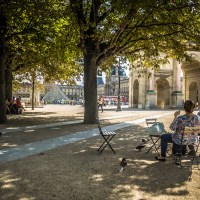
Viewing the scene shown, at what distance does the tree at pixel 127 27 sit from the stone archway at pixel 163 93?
31.2 m

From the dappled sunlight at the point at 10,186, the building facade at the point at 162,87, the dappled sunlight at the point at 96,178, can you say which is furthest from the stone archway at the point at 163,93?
the dappled sunlight at the point at 10,186

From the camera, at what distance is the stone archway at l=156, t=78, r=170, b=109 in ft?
165

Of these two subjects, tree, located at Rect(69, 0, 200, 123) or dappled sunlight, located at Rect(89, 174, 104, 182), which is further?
tree, located at Rect(69, 0, 200, 123)

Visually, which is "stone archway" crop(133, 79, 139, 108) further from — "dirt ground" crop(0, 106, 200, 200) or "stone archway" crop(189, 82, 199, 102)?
"dirt ground" crop(0, 106, 200, 200)

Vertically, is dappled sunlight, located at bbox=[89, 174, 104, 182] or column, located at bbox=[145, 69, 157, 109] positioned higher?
column, located at bbox=[145, 69, 157, 109]

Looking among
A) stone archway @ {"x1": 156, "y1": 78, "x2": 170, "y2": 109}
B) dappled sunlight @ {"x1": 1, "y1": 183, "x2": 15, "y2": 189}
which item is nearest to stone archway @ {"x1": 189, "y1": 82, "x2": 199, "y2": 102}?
stone archway @ {"x1": 156, "y1": 78, "x2": 170, "y2": 109}

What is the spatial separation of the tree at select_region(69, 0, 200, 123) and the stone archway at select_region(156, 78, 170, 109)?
103ft

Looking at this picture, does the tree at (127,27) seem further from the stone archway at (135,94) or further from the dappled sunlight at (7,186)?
the stone archway at (135,94)

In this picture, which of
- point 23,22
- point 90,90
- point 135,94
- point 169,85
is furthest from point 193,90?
point 23,22

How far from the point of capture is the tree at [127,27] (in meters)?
13.8

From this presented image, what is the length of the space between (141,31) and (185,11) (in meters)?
3.51

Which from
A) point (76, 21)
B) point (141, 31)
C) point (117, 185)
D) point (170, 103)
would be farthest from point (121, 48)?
point (170, 103)

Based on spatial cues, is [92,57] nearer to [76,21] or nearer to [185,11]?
[76,21]

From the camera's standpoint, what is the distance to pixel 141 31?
1733 cm
